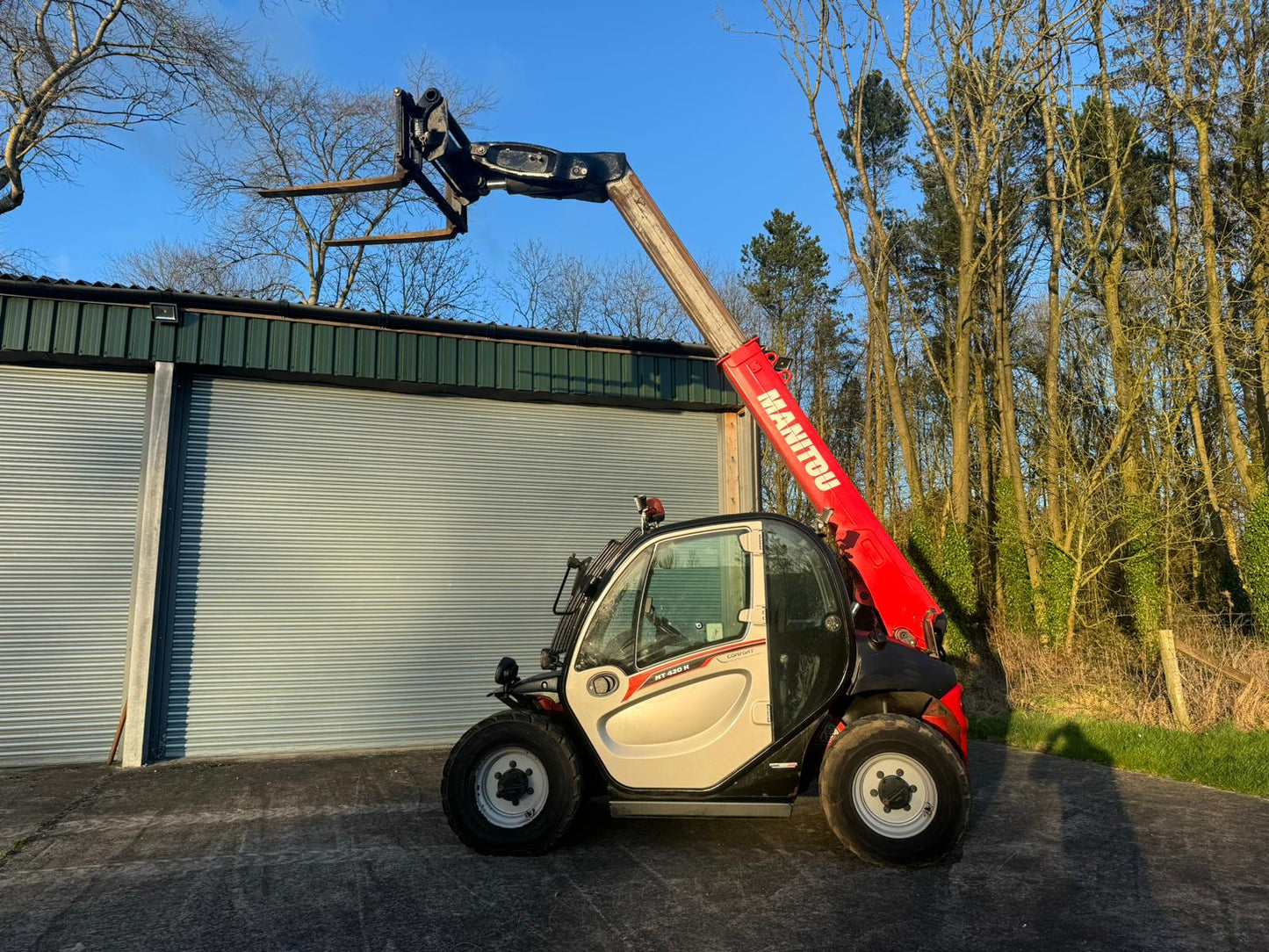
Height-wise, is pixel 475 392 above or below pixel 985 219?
below

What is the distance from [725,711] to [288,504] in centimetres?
617

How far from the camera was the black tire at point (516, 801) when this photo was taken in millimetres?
5023

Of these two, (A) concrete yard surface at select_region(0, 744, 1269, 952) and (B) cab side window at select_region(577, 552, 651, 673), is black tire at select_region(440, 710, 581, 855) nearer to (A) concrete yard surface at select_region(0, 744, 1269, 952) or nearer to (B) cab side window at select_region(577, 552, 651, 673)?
(A) concrete yard surface at select_region(0, 744, 1269, 952)

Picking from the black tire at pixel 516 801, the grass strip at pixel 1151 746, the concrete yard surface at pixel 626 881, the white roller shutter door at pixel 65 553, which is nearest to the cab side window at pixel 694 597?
the black tire at pixel 516 801

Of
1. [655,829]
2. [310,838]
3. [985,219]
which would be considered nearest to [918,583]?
[655,829]

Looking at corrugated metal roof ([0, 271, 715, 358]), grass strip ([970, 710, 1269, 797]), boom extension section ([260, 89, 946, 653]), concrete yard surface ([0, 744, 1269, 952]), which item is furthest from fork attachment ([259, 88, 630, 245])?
grass strip ([970, 710, 1269, 797])

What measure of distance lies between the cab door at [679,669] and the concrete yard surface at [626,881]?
2.07 ft

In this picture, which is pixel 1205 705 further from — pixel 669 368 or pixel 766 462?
pixel 766 462

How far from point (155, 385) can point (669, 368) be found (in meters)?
5.73

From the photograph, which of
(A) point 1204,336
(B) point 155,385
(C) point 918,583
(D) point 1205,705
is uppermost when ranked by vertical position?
(A) point 1204,336

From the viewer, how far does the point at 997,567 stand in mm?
15164

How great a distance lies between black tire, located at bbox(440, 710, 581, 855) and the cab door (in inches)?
8.6

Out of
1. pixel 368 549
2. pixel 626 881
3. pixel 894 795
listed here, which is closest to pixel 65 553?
pixel 368 549

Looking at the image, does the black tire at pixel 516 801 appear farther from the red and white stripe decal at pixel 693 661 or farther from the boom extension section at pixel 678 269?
the boom extension section at pixel 678 269
